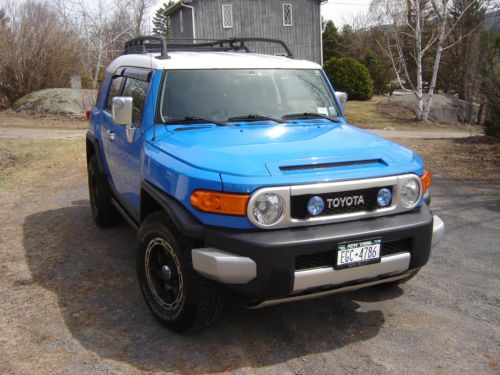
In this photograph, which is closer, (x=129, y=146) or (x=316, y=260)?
(x=316, y=260)

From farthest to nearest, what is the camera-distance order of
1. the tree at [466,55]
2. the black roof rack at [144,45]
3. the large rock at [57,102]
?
the tree at [466,55]
the large rock at [57,102]
the black roof rack at [144,45]

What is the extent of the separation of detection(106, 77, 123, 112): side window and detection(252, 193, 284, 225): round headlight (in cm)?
280

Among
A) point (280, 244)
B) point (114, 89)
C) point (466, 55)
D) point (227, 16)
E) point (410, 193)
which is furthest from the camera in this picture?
point (227, 16)

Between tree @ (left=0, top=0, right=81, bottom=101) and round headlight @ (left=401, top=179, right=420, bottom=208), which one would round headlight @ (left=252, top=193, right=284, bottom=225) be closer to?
round headlight @ (left=401, top=179, right=420, bottom=208)

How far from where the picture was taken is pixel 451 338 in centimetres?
350

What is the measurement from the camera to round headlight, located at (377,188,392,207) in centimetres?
333

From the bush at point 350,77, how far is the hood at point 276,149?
→ 23234mm

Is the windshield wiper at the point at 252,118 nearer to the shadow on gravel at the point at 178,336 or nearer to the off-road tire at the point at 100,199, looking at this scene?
the shadow on gravel at the point at 178,336

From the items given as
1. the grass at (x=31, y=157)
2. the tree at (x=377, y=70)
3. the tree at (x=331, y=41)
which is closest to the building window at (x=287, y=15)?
the tree at (x=377, y=70)

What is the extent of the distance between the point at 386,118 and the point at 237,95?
1840 cm

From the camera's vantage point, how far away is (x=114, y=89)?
18.1 ft

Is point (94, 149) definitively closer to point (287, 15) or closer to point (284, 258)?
point (284, 258)

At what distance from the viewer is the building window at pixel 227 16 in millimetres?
32469

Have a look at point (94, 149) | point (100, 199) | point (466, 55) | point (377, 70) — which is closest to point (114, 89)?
point (94, 149)
